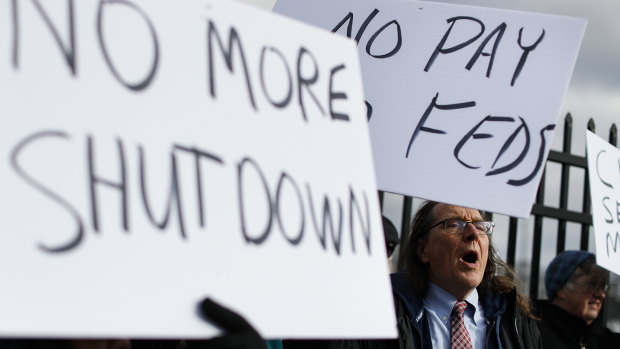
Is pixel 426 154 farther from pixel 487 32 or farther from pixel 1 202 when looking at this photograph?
pixel 1 202

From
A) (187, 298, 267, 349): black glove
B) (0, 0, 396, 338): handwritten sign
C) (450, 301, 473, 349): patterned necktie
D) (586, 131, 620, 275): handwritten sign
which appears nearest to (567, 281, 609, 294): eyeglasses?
(586, 131, 620, 275): handwritten sign

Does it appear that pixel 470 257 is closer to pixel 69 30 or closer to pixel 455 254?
pixel 455 254

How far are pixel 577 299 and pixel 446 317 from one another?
1761mm

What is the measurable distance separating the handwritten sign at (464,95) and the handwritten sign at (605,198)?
0.92 meters

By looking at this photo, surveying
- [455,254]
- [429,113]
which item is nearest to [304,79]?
[429,113]

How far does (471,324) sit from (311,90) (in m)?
1.67

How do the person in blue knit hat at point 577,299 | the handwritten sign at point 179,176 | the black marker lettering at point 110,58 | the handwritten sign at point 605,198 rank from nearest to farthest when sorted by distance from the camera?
the handwritten sign at point 179,176 < the black marker lettering at point 110,58 < the handwritten sign at point 605,198 < the person in blue knit hat at point 577,299

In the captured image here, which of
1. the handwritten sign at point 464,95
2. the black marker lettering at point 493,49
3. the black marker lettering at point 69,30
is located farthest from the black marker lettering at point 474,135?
the black marker lettering at point 69,30

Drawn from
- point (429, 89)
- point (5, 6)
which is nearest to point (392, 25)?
point (429, 89)

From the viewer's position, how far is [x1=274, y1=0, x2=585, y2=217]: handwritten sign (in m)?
1.99

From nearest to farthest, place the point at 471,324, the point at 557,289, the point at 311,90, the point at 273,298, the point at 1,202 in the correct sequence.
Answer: the point at 1,202, the point at 273,298, the point at 311,90, the point at 471,324, the point at 557,289

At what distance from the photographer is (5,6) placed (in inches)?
43.4

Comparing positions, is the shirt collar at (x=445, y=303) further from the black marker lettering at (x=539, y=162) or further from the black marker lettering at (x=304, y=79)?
the black marker lettering at (x=304, y=79)

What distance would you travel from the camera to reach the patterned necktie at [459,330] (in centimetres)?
271
